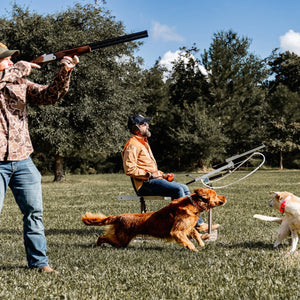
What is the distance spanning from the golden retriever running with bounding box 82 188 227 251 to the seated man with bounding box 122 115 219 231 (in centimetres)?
68

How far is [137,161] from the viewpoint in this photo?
6270 millimetres

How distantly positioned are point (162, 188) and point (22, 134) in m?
2.87

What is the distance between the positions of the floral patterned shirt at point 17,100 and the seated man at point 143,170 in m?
2.37

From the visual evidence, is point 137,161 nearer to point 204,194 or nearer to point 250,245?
point 204,194

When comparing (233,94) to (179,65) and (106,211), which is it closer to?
(179,65)

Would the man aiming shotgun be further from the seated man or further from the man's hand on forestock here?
the seated man

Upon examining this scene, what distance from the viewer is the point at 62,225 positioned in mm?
7855

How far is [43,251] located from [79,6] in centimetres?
2086

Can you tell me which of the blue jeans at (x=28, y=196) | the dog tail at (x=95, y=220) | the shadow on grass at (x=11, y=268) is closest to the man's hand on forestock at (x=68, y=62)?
the blue jeans at (x=28, y=196)

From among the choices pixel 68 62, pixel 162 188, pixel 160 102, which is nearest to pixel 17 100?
pixel 68 62

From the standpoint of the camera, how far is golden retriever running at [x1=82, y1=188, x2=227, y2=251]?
529 centimetres

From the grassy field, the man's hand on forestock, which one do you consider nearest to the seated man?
the grassy field

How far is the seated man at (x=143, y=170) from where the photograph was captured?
6141mm

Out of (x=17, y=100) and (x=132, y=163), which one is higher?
(x=17, y=100)
